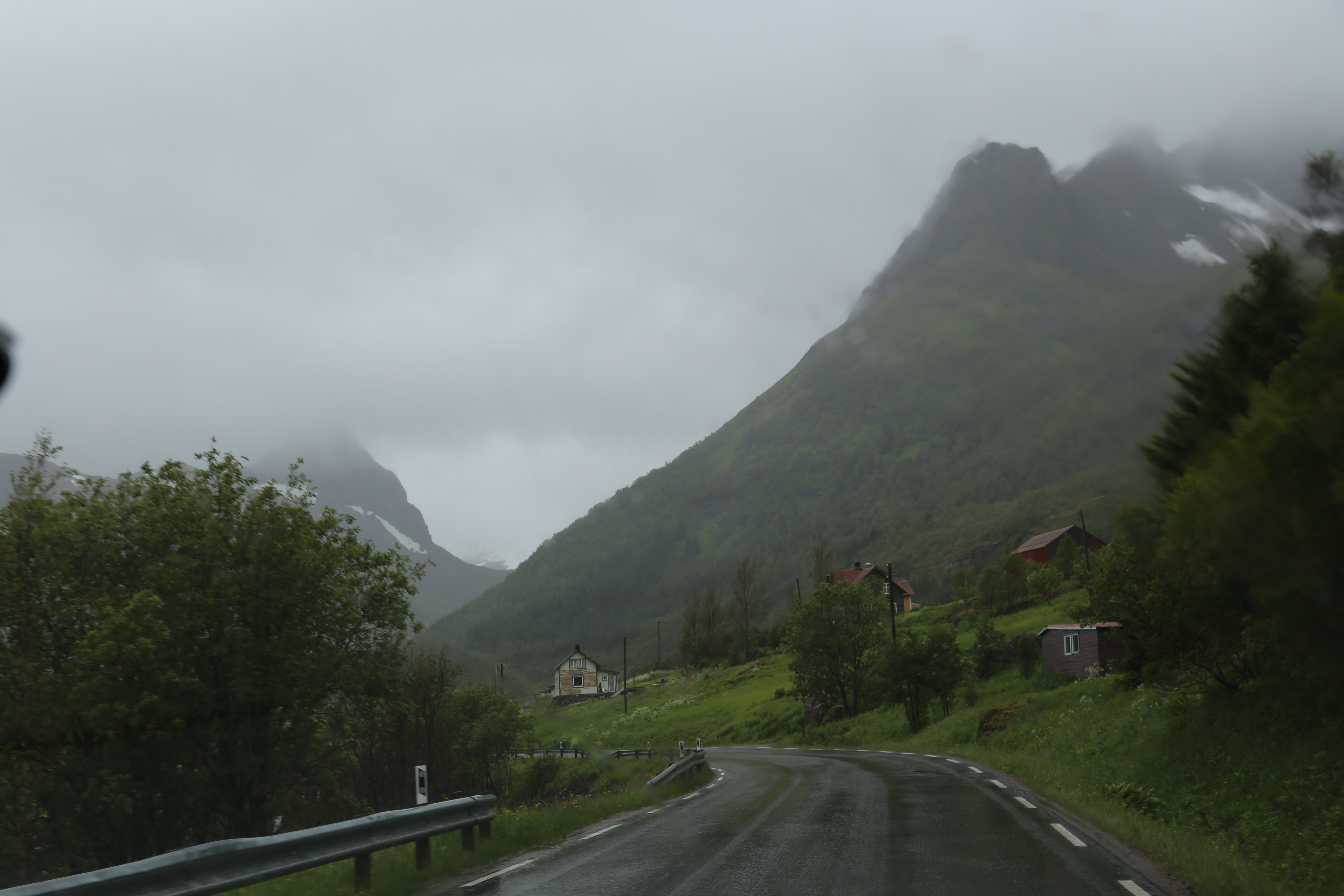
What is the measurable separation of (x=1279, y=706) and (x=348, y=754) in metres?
23.8

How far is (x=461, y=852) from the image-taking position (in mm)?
11648

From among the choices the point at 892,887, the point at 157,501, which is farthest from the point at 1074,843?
the point at 157,501

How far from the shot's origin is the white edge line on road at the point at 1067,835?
1067cm

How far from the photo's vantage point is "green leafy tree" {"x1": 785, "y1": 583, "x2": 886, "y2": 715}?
55.5 meters

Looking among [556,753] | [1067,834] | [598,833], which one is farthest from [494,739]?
[1067,834]

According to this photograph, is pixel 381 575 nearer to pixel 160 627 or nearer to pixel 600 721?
pixel 160 627

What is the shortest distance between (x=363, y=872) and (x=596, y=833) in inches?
205

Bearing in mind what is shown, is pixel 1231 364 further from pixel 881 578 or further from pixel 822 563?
pixel 881 578

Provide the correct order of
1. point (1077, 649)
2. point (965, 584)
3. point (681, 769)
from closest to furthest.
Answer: point (681, 769) < point (1077, 649) < point (965, 584)

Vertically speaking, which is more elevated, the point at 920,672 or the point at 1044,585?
the point at 1044,585

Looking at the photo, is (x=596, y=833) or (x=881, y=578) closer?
(x=596, y=833)

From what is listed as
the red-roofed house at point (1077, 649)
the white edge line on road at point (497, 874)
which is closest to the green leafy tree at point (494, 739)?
the red-roofed house at point (1077, 649)

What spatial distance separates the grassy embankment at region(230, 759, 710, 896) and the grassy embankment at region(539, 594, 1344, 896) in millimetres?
4250

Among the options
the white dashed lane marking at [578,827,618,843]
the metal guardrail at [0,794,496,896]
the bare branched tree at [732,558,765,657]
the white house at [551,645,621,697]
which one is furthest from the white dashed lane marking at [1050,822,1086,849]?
the white house at [551,645,621,697]
